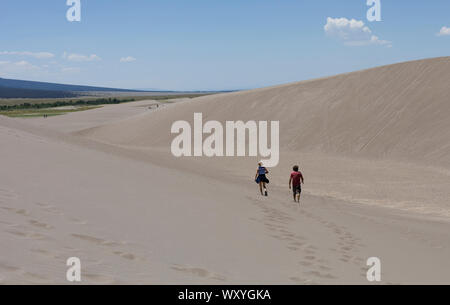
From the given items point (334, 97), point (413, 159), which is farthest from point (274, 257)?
point (334, 97)

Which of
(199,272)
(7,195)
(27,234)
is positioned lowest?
(199,272)

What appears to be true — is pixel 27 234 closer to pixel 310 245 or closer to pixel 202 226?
pixel 202 226

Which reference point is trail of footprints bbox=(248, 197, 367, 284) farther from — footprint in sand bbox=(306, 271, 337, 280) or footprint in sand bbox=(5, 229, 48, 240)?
footprint in sand bbox=(5, 229, 48, 240)

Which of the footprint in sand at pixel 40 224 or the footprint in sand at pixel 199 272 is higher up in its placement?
the footprint in sand at pixel 40 224

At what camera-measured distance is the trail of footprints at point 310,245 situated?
18.1ft

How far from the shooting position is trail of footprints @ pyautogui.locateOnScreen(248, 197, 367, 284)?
551cm

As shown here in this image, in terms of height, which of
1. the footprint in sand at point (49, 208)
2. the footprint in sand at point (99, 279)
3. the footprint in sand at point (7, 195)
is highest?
the footprint in sand at point (7, 195)

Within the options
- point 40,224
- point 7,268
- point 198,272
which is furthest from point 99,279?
point 40,224

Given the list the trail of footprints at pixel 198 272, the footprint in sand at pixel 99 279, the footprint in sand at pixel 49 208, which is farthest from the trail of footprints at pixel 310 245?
the footprint in sand at pixel 49 208

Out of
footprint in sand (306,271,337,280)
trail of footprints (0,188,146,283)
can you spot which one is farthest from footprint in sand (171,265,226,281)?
footprint in sand (306,271,337,280)

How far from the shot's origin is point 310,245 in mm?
6902

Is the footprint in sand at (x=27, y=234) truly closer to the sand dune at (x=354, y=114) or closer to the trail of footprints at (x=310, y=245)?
the trail of footprints at (x=310, y=245)

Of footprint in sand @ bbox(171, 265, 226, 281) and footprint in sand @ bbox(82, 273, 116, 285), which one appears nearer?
footprint in sand @ bbox(82, 273, 116, 285)
